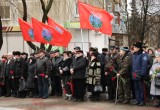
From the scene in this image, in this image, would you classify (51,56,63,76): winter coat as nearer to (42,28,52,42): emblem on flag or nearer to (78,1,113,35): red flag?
(42,28,52,42): emblem on flag

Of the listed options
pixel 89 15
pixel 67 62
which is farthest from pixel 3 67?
pixel 89 15

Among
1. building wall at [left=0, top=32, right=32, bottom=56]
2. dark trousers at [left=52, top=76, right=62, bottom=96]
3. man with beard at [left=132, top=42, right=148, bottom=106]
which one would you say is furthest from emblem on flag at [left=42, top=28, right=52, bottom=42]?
building wall at [left=0, top=32, right=32, bottom=56]

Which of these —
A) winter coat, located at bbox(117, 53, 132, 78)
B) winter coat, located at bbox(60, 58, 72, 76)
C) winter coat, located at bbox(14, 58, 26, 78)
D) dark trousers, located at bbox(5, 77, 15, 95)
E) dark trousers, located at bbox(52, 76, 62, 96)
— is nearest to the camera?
winter coat, located at bbox(117, 53, 132, 78)

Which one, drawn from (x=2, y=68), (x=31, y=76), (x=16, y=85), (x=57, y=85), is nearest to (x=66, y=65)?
(x=57, y=85)

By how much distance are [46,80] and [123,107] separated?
3650 millimetres

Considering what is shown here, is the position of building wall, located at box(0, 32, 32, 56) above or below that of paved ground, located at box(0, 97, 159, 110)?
above

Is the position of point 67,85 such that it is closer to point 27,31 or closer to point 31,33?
point 31,33

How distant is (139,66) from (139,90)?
0.78 metres

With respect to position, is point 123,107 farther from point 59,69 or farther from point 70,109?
point 59,69

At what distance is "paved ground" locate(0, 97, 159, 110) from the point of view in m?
11.5

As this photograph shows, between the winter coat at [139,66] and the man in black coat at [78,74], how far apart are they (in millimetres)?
1919

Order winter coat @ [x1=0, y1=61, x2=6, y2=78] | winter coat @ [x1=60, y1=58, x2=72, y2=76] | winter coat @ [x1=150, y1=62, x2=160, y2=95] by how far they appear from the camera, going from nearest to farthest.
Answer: winter coat @ [x1=150, y1=62, x2=160, y2=95]
winter coat @ [x1=60, y1=58, x2=72, y2=76]
winter coat @ [x1=0, y1=61, x2=6, y2=78]

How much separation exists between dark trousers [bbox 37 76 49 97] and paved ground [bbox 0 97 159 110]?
1.15ft

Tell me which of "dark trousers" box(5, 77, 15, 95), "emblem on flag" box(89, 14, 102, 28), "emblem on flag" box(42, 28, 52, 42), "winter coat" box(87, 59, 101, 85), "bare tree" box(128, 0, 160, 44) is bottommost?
"dark trousers" box(5, 77, 15, 95)
